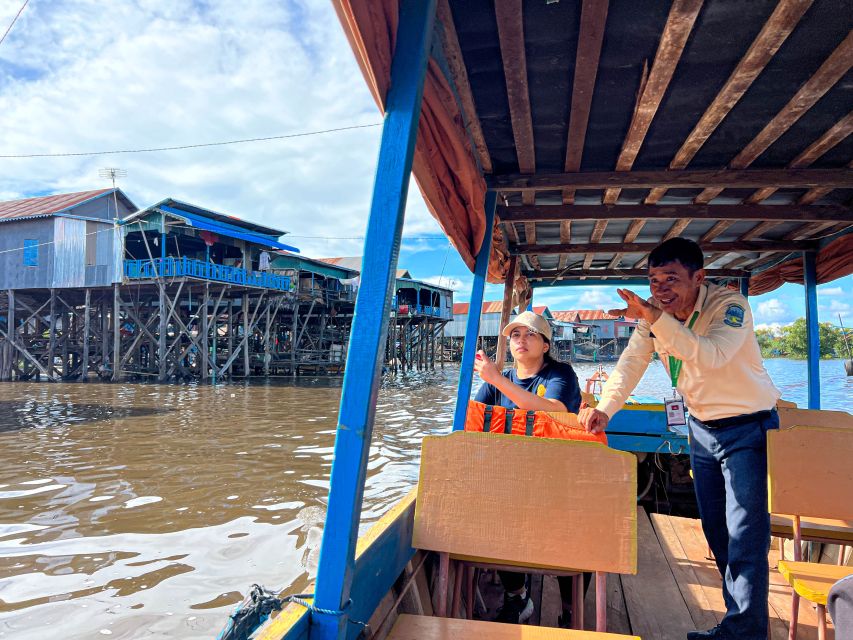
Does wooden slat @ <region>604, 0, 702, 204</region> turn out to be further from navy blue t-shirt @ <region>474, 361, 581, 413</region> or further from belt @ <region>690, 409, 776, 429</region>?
belt @ <region>690, 409, 776, 429</region>

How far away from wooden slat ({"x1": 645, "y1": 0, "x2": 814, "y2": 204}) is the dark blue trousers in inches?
62.7

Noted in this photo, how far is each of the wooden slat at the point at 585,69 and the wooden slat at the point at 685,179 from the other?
0.37m

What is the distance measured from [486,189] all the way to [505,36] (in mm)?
1709

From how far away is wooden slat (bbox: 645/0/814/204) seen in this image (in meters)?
2.13

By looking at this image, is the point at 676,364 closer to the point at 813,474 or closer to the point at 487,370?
the point at 813,474

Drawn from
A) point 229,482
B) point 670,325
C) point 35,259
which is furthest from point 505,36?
point 35,259

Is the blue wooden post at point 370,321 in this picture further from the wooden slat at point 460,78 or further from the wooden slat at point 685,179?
the wooden slat at point 685,179

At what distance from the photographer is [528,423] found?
2.67m

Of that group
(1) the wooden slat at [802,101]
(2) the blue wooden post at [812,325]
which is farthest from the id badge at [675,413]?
(2) the blue wooden post at [812,325]

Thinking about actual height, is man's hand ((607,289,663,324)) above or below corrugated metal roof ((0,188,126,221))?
→ below

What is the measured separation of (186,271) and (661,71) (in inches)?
800

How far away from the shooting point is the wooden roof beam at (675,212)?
443 cm

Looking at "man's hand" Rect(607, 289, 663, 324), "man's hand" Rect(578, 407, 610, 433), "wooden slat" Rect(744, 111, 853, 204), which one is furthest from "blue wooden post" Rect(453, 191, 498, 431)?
"wooden slat" Rect(744, 111, 853, 204)

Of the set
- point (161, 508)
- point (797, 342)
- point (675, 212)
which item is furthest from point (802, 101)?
point (797, 342)
